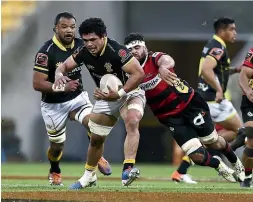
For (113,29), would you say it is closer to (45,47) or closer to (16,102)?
(16,102)

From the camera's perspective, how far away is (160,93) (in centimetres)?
1273

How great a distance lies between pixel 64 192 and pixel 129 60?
1.78m

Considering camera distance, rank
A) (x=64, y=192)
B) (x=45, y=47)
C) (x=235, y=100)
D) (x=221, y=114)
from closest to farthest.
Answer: (x=64, y=192) → (x=45, y=47) → (x=221, y=114) → (x=235, y=100)

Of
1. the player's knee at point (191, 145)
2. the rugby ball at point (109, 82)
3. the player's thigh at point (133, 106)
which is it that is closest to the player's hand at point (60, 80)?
the rugby ball at point (109, 82)

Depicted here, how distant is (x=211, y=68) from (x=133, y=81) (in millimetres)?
4733

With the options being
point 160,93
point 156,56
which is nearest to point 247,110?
point 160,93

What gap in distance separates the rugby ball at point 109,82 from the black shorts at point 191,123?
1.41 m

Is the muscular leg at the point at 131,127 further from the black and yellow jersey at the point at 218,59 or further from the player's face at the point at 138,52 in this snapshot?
the black and yellow jersey at the point at 218,59

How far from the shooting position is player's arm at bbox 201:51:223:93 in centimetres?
1576

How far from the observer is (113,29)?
25.5m

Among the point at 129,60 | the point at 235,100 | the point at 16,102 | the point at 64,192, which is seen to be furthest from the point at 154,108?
the point at 16,102

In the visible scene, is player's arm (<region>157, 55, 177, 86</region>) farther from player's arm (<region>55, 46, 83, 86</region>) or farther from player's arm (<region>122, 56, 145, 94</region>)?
player's arm (<region>55, 46, 83, 86</region>)

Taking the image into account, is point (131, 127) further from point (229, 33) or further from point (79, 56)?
point (229, 33)

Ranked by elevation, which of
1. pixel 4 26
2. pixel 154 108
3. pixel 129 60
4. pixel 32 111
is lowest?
pixel 32 111
